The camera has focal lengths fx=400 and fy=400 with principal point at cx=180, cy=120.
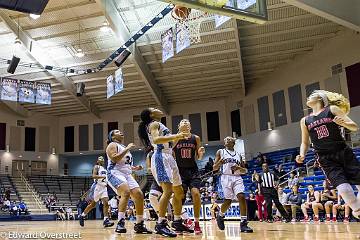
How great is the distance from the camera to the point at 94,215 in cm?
2586

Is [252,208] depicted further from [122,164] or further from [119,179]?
[119,179]

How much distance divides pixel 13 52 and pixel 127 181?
56.8 feet

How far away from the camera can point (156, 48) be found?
68.1ft

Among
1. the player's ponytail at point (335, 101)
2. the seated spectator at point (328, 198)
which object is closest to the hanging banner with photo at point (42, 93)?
the seated spectator at point (328, 198)

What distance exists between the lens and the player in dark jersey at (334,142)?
163 inches

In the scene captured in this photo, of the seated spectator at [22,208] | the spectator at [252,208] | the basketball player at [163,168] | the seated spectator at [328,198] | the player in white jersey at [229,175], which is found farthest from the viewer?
the seated spectator at [22,208]

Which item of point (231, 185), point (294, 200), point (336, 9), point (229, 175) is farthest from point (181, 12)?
point (294, 200)

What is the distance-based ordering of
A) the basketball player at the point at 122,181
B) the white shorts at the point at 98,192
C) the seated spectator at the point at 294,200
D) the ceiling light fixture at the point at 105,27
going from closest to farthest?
the basketball player at the point at 122,181, the white shorts at the point at 98,192, the seated spectator at the point at 294,200, the ceiling light fixture at the point at 105,27

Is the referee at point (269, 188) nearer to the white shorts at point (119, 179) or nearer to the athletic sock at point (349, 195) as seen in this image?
the white shorts at point (119, 179)

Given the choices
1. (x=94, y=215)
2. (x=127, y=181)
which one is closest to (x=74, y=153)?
(x=94, y=215)

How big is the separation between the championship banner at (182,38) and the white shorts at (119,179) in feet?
24.7

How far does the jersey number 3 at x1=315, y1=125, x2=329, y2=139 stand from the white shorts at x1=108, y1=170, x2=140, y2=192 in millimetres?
3104

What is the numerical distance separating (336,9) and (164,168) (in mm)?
12331

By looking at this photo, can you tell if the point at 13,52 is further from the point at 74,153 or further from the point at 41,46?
the point at 74,153
